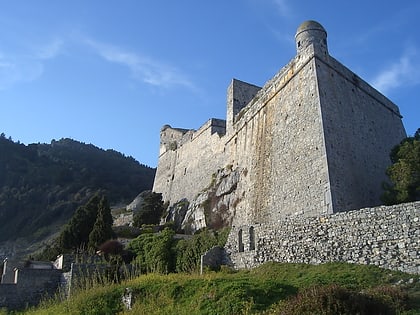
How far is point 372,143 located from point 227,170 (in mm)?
10961

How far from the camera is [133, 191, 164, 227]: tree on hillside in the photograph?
35844 millimetres

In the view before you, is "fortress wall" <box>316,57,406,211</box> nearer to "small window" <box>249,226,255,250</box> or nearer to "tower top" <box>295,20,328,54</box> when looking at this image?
"tower top" <box>295,20,328,54</box>

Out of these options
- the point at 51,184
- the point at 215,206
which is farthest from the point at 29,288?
the point at 51,184

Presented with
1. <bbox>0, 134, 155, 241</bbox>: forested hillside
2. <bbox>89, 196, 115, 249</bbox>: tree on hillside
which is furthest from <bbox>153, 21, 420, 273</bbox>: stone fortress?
<bbox>0, 134, 155, 241</bbox>: forested hillside

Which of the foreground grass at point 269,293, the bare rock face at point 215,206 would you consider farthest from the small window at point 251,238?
the bare rock face at point 215,206

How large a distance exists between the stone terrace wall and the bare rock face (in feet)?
35.0

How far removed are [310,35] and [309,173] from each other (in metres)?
Result: 7.81

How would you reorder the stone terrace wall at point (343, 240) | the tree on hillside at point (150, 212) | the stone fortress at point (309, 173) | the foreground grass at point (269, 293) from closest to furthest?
the foreground grass at point (269, 293)
the stone terrace wall at point (343, 240)
the stone fortress at point (309, 173)
the tree on hillside at point (150, 212)

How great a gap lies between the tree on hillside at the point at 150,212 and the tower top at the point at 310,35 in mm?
18839

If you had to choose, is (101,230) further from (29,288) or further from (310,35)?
(310,35)

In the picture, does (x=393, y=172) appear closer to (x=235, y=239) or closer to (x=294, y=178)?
(x=294, y=178)

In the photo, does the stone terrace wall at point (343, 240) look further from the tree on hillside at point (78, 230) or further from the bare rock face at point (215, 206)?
the tree on hillside at point (78, 230)

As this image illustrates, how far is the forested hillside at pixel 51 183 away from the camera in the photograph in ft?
198

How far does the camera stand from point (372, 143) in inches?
917
